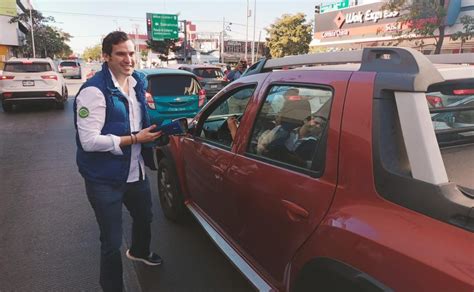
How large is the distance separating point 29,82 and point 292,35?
106 ft

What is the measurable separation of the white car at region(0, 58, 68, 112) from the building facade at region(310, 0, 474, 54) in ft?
45.3

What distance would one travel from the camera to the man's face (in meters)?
2.49

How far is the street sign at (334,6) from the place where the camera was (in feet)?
96.3

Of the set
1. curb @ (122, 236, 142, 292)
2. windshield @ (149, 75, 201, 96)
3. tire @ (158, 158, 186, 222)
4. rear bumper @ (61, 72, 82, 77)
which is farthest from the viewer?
rear bumper @ (61, 72, 82, 77)

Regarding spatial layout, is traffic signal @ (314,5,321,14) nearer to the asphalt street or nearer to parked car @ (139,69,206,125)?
parked car @ (139,69,206,125)

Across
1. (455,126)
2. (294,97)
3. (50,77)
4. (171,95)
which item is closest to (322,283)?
(294,97)

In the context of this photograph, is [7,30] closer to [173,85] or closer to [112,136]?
[173,85]

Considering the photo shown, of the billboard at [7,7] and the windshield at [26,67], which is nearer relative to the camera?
the windshield at [26,67]

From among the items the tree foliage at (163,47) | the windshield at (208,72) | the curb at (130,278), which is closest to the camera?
the curb at (130,278)

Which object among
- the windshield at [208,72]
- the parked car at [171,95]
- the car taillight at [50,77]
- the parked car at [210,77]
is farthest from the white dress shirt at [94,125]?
the windshield at [208,72]

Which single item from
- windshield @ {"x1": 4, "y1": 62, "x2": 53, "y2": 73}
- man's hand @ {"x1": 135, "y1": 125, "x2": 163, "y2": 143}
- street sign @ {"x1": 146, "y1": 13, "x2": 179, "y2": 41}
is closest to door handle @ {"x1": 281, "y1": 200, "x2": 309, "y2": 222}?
man's hand @ {"x1": 135, "y1": 125, "x2": 163, "y2": 143}

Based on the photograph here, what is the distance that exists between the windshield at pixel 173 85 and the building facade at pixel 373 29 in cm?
1197

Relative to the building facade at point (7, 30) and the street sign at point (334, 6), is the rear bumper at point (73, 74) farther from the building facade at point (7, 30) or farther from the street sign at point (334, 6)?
the street sign at point (334, 6)

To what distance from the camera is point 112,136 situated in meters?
2.42
